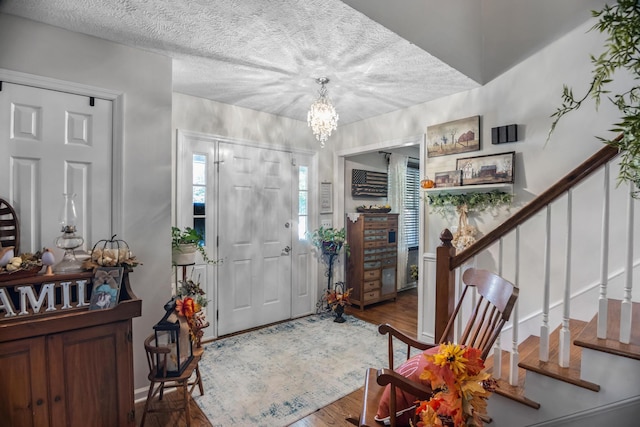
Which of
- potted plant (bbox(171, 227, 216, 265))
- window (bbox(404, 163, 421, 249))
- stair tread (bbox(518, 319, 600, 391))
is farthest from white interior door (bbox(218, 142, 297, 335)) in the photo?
stair tread (bbox(518, 319, 600, 391))

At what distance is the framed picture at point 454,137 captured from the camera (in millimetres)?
2906

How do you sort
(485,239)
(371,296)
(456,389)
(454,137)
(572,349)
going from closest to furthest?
(456,389) → (572,349) → (485,239) → (454,137) → (371,296)

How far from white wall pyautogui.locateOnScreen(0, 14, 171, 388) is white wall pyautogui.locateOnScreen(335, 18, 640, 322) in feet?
8.47

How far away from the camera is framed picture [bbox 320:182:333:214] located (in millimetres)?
4238

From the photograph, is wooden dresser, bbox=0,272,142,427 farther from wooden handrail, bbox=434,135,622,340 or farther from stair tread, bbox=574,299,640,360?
stair tread, bbox=574,299,640,360

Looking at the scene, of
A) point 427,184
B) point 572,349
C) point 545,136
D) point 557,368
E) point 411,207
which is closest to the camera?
point 557,368

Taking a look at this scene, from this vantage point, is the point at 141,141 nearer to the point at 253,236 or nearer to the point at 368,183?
the point at 253,236

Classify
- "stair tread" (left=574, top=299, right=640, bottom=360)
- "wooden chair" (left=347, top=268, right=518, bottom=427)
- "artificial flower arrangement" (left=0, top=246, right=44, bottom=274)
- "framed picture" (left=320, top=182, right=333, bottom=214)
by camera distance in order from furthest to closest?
"framed picture" (left=320, top=182, right=333, bottom=214) < "artificial flower arrangement" (left=0, top=246, right=44, bottom=274) < "stair tread" (left=574, top=299, right=640, bottom=360) < "wooden chair" (left=347, top=268, right=518, bottom=427)

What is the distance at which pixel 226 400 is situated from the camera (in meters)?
2.30

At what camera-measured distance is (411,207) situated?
5.50 meters

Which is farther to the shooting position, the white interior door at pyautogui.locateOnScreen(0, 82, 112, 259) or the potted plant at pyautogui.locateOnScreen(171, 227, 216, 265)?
the potted plant at pyautogui.locateOnScreen(171, 227, 216, 265)

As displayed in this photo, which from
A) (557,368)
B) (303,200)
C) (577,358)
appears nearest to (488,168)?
(577,358)

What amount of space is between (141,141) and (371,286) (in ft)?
11.1

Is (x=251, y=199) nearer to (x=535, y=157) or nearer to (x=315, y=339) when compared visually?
(x=315, y=339)
